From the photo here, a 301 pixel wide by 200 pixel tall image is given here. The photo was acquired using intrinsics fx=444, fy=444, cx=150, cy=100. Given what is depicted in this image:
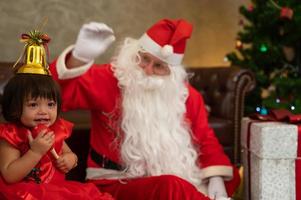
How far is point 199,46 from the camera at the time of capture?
4.17 metres

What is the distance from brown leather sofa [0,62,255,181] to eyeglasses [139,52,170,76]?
774 mm

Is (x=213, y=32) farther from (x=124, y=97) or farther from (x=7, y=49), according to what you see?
(x=124, y=97)

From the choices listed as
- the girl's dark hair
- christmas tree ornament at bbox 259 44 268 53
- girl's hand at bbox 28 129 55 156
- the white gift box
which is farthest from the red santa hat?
christmas tree ornament at bbox 259 44 268 53

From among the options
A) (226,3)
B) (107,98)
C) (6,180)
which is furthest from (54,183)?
(226,3)

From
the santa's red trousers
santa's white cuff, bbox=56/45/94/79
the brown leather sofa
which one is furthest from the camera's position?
the brown leather sofa

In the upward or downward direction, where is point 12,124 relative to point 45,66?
downward

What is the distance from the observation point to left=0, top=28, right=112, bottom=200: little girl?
150 cm

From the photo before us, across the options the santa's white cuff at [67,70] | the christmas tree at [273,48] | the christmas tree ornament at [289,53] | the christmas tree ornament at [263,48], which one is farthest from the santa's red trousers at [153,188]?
the christmas tree ornament at [289,53]

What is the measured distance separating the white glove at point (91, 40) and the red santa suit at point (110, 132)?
0.06m

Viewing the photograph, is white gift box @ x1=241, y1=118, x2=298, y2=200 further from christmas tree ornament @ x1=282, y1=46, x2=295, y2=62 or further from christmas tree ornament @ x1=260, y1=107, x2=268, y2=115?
christmas tree ornament @ x1=282, y1=46, x2=295, y2=62

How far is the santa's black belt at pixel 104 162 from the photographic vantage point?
2.04 m

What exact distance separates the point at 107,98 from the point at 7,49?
1.44 m

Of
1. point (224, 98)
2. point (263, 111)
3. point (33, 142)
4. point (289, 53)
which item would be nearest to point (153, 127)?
point (263, 111)

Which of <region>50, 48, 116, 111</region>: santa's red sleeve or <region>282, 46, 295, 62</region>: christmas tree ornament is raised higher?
<region>282, 46, 295, 62</region>: christmas tree ornament
